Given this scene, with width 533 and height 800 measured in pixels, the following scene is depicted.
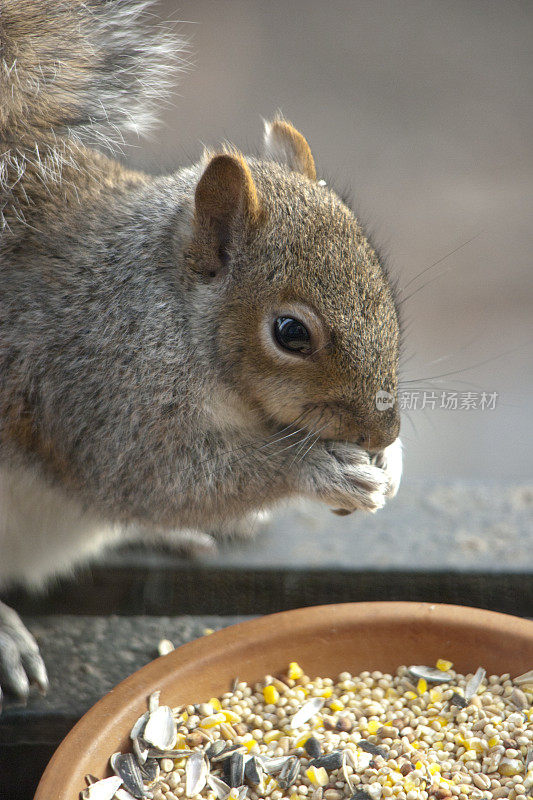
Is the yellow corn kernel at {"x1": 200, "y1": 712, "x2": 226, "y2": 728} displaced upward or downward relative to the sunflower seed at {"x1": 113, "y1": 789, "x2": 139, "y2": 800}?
downward

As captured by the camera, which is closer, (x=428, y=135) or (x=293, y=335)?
(x=293, y=335)

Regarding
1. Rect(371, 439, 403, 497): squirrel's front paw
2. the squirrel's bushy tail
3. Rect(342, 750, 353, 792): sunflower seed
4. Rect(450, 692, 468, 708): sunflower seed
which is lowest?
Rect(450, 692, 468, 708): sunflower seed

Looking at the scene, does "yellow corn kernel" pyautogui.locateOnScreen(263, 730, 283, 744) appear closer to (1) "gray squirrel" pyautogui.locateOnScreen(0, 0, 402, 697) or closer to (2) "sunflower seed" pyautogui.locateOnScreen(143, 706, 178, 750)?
(2) "sunflower seed" pyautogui.locateOnScreen(143, 706, 178, 750)

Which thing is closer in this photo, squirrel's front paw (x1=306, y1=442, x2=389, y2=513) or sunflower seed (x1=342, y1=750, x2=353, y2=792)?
sunflower seed (x1=342, y1=750, x2=353, y2=792)

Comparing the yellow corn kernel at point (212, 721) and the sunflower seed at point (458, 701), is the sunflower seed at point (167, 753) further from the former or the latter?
the sunflower seed at point (458, 701)

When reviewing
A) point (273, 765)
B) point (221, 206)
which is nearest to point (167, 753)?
point (273, 765)

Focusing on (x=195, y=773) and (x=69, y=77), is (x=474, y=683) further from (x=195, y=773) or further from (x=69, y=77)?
(x=69, y=77)

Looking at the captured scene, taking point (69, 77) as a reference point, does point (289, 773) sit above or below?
below

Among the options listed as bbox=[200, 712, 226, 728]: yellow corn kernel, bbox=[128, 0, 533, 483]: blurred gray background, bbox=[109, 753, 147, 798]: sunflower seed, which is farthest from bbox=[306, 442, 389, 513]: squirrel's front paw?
bbox=[128, 0, 533, 483]: blurred gray background

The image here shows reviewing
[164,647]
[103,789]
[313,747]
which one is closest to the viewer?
[103,789]
